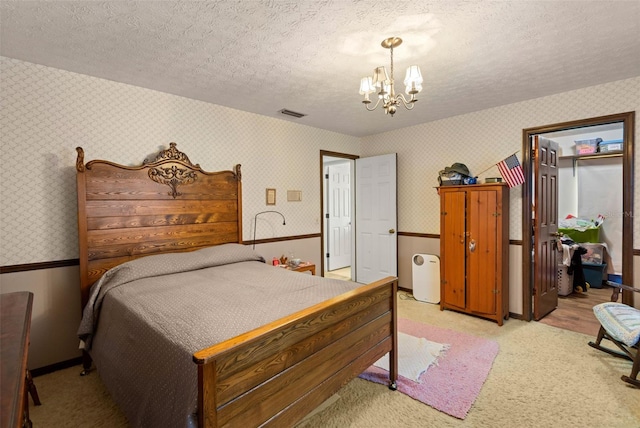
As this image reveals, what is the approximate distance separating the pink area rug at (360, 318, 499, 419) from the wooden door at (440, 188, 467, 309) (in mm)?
718

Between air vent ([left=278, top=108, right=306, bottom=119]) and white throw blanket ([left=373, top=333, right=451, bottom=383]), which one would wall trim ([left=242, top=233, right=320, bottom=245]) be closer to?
air vent ([left=278, top=108, right=306, bottom=119])

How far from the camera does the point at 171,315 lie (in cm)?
174

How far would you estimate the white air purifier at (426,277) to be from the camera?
165 inches

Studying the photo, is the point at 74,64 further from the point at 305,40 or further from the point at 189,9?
the point at 305,40

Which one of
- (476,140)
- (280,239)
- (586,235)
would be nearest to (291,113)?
(280,239)

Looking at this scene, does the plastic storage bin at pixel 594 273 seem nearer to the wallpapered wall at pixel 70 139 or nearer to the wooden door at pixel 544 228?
the wooden door at pixel 544 228

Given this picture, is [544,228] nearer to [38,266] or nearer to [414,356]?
[414,356]

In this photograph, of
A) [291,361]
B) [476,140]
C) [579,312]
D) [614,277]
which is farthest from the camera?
[614,277]

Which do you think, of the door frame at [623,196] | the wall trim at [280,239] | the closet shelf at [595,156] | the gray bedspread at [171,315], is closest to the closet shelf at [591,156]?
the closet shelf at [595,156]

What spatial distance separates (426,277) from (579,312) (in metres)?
1.81

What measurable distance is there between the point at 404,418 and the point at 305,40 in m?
2.61

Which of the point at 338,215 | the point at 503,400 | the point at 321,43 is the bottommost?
the point at 503,400

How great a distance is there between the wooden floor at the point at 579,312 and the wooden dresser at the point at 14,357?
434 centimetres

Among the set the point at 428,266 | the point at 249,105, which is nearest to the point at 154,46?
the point at 249,105
